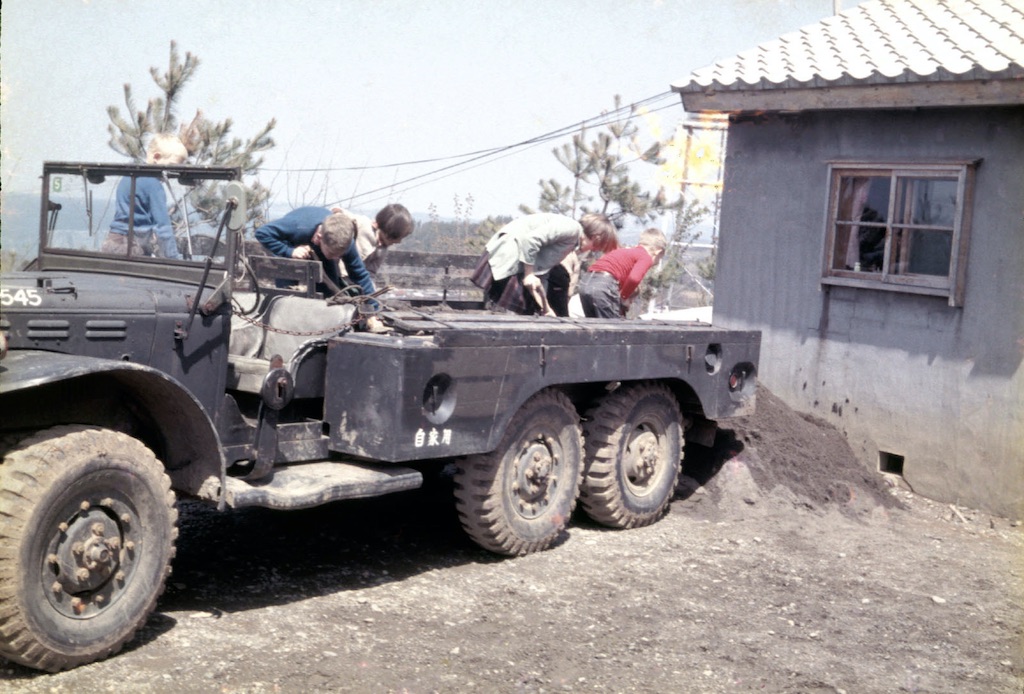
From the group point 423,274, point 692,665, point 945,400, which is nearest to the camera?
point 692,665

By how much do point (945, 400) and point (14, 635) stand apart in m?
6.90

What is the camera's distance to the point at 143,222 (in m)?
5.46

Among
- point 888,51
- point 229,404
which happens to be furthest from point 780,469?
point 229,404

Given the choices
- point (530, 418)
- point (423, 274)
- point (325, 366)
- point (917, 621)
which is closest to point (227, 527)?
point (325, 366)

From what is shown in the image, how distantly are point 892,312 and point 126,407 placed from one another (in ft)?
20.5

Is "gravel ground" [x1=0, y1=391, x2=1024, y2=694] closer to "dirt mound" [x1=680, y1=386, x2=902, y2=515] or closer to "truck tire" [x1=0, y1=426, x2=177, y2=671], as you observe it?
"dirt mound" [x1=680, y1=386, x2=902, y2=515]

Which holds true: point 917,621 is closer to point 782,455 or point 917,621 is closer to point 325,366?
point 782,455

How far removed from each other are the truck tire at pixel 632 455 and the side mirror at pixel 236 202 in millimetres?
2865

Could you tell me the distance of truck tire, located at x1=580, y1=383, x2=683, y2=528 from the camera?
6965mm

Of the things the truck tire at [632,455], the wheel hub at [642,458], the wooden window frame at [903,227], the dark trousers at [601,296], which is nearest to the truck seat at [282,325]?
the truck tire at [632,455]

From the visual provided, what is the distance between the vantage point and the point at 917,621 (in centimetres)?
578

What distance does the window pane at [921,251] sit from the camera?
8.72 m

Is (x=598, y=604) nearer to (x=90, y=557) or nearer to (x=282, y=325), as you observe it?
(x=282, y=325)

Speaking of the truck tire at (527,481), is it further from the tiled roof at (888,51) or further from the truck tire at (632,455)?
the tiled roof at (888,51)
